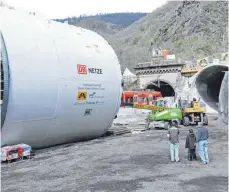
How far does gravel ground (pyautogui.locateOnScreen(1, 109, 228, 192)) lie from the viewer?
10.6 meters

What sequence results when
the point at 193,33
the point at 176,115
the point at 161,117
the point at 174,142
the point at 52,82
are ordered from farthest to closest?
the point at 193,33
the point at 176,115
the point at 161,117
the point at 52,82
the point at 174,142

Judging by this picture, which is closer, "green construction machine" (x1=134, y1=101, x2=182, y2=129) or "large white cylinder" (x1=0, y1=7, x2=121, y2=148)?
"large white cylinder" (x1=0, y1=7, x2=121, y2=148)

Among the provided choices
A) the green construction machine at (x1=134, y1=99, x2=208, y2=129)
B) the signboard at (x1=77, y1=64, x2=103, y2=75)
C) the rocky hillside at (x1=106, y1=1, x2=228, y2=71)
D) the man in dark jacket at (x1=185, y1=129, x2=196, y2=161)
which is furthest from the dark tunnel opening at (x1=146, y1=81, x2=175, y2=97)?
the man in dark jacket at (x1=185, y1=129, x2=196, y2=161)

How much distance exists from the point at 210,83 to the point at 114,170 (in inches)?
1215

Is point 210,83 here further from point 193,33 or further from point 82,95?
point 193,33

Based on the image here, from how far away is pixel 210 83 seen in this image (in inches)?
1623

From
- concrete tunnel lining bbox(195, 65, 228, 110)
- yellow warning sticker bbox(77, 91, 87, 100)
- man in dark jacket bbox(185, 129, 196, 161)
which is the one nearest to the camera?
man in dark jacket bbox(185, 129, 196, 161)

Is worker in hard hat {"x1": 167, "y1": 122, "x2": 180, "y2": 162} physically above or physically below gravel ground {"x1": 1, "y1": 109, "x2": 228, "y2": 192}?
above

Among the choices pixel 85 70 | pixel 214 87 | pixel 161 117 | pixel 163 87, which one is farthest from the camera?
pixel 163 87

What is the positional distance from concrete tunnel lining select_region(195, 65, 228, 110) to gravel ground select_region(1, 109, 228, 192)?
66.7 feet

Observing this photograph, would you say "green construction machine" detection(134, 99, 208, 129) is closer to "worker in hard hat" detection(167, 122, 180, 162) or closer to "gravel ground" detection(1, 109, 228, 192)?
"gravel ground" detection(1, 109, 228, 192)

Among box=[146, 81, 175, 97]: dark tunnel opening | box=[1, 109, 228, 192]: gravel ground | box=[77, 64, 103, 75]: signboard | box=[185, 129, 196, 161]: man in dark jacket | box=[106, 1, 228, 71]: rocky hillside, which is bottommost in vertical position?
box=[1, 109, 228, 192]: gravel ground

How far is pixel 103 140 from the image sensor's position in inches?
795

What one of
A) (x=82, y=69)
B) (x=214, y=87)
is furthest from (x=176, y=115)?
(x=214, y=87)
